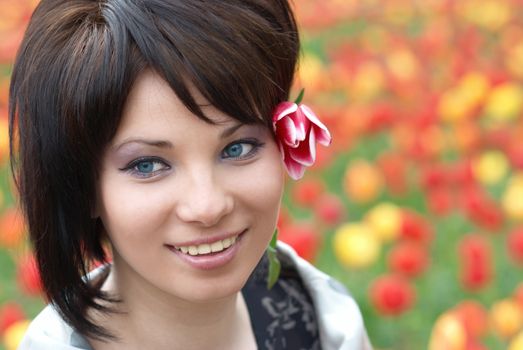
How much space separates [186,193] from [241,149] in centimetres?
14

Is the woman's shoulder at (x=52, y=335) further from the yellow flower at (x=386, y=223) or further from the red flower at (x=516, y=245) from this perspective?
the red flower at (x=516, y=245)

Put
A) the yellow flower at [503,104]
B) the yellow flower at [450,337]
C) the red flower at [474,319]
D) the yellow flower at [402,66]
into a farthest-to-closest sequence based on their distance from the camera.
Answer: the yellow flower at [402,66] → the yellow flower at [503,104] → the red flower at [474,319] → the yellow flower at [450,337]

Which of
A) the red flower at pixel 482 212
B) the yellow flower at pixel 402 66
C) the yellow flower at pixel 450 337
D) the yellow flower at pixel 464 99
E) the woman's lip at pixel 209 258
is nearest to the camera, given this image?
the woman's lip at pixel 209 258

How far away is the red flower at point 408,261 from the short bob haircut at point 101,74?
45.2 inches

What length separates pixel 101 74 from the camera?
5.10 ft

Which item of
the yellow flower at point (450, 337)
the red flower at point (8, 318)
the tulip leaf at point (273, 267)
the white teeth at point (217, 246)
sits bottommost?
the red flower at point (8, 318)

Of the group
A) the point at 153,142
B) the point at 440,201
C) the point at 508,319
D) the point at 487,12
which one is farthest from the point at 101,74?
the point at 487,12

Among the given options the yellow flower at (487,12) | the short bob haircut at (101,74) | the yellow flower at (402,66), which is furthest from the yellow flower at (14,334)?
the yellow flower at (487,12)

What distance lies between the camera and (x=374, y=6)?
6.36 m

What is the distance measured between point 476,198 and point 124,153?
1737mm

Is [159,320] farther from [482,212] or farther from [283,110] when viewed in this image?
[482,212]

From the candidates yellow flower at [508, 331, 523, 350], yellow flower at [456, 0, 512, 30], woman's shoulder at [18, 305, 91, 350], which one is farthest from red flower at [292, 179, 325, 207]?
yellow flower at [456, 0, 512, 30]

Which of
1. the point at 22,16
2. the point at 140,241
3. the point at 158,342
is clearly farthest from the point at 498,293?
the point at 22,16

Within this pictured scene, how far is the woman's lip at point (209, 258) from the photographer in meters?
1.66
